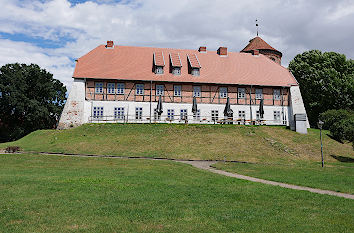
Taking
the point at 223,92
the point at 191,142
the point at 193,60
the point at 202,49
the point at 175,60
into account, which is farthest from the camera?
the point at 202,49

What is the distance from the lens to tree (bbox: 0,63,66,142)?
37.2 meters

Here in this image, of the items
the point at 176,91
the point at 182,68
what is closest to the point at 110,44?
the point at 182,68

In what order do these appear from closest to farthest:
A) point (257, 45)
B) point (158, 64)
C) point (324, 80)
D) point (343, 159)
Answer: point (343, 159)
point (158, 64)
point (324, 80)
point (257, 45)

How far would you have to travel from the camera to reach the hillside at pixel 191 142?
24547 millimetres

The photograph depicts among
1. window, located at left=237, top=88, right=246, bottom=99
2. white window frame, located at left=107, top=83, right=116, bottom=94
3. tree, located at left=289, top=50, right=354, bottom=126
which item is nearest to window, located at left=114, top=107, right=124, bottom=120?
white window frame, located at left=107, top=83, right=116, bottom=94

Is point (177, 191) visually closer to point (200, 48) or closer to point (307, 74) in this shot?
point (200, 48)

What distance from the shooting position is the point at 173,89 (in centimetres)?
3803

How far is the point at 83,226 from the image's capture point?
623 cm

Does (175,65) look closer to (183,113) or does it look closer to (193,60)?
(193,60)

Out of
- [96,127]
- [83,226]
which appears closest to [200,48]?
[96,127]

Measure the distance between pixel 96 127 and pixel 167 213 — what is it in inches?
1014

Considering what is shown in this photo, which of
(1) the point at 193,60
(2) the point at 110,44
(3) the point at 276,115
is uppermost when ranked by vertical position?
(2) the point at 110,44

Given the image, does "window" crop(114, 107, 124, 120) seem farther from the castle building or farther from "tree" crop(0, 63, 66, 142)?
"tree" crop(0, 63, 66, 142)

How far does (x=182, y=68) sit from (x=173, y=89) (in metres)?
3.44
